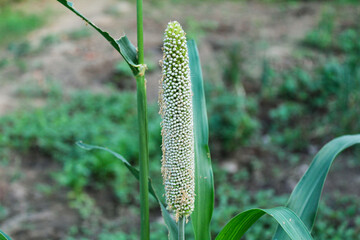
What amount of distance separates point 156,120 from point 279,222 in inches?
110

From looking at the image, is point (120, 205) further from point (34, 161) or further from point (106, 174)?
point (34, 161)

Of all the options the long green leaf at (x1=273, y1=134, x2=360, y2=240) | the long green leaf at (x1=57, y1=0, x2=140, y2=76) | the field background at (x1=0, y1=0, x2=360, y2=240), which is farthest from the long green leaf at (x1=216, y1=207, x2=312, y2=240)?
the field background at (x1=0, y1=0, x2=360, y2=240)

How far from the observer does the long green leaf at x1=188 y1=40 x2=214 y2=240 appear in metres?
1.57

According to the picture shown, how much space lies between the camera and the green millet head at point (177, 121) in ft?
4.07

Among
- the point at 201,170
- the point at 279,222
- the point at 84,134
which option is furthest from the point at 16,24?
the point at 279,222

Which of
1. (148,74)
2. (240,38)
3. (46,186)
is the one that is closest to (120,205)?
(46,186)

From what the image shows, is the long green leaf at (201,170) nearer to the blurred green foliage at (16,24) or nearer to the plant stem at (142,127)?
the plant stem at (142,127)

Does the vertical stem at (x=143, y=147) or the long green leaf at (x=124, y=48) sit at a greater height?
the long green leaf at (x=124, y=48)

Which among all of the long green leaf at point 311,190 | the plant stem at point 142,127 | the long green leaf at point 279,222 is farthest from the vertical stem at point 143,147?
the long green leaf at point 311,190

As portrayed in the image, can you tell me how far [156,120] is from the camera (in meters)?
3.96

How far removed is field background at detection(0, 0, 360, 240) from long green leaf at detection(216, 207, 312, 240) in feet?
4.28

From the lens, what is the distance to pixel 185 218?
1.45m

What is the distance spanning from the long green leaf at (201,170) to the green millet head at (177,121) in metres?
0.20

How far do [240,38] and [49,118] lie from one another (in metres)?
3.07
